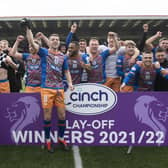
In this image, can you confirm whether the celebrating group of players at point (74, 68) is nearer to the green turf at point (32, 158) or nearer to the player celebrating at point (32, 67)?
the player celebrating at point (32, 67)

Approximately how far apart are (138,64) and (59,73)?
126 centimetres

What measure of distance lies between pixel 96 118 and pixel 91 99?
30 centimetres

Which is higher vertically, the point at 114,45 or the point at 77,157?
the point at 114,45

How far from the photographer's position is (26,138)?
487 centimetres

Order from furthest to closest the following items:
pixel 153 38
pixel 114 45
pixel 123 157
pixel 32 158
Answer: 1. pixel 153 38
2. pixel 114 45
3. pixel 123 157
4. pixel 32 158

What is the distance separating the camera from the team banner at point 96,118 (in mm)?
4793

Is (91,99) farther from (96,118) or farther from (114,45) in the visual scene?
(114,45)

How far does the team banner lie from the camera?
189 inches

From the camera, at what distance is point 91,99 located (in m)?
4.81

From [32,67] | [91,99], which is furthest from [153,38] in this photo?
[32,67]

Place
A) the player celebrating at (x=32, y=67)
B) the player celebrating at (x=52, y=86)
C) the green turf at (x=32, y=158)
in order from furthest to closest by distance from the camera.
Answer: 1. the player celebrating at (x=32, y=67)
2. the player celebrating at (x=52, y=86)
3. the green turf at (x=32, y=158)

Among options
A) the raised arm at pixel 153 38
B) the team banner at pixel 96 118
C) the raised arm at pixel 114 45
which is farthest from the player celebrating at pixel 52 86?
the raised arm at pixel 153 38

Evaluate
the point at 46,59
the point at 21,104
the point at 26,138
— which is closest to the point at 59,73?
the point at 46,59

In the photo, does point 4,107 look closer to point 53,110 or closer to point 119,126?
point 53,110
